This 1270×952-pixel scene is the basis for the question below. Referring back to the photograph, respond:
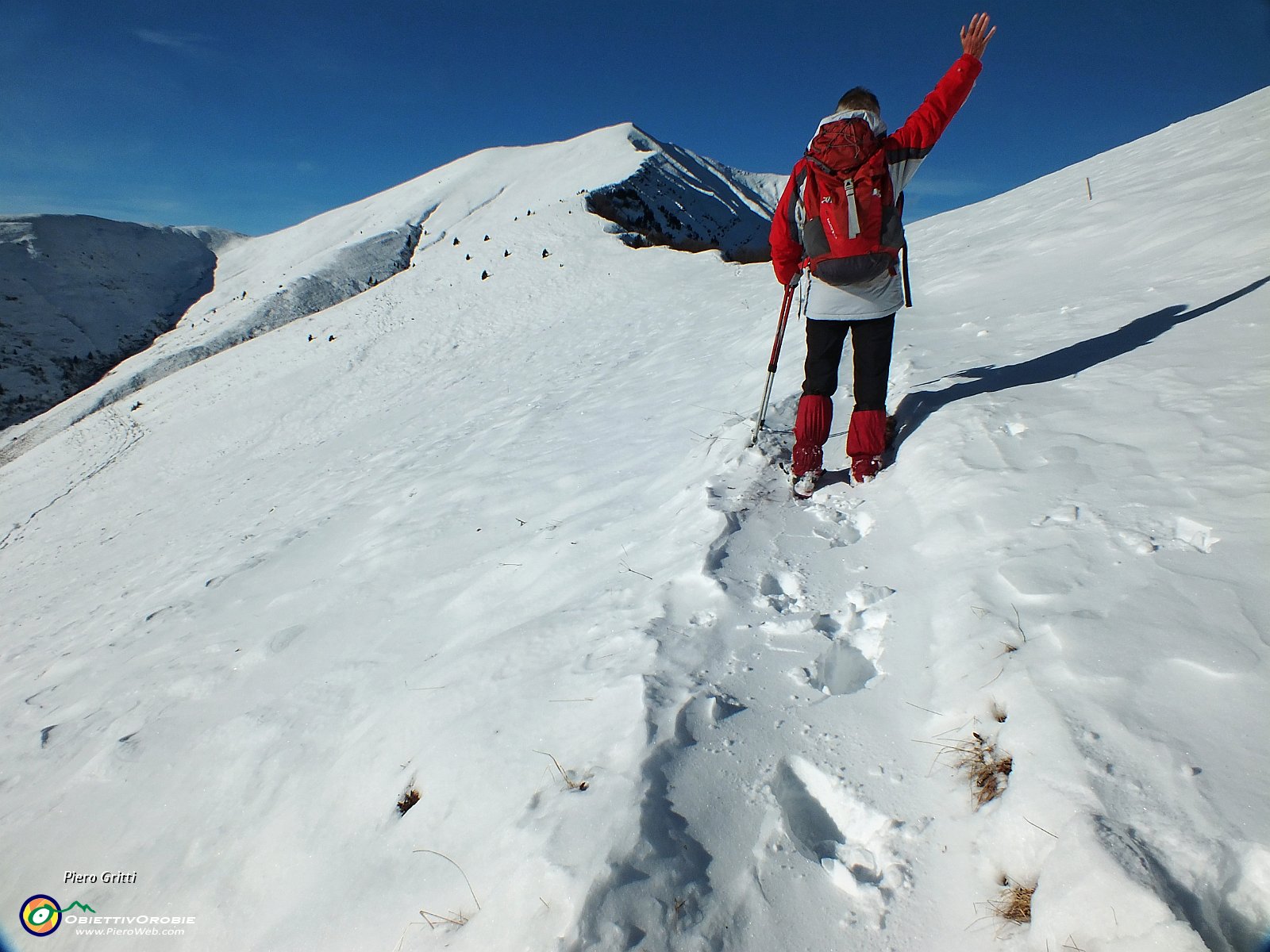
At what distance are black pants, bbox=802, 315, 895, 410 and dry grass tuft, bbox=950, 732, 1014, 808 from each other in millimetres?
2465

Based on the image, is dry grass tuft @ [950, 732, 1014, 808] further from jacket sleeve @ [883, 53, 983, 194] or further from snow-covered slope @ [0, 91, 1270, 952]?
jacket sleeve @ [883, 53, 983, 194]

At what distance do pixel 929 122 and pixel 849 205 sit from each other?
677 mm

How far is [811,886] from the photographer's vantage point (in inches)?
78.7

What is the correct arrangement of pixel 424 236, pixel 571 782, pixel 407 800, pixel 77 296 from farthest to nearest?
pixel 77 296, pixel 424 236, pixel 407 800, pixel 571 782

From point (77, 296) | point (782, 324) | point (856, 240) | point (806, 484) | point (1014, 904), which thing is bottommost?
point (1014, 904)

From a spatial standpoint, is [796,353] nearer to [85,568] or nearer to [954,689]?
[954,689]

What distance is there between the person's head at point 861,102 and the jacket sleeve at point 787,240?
1.57ft

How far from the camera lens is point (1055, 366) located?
4820mm

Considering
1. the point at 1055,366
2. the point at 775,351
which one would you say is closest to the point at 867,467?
the point at 775,351

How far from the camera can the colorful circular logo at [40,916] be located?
302 centimetres

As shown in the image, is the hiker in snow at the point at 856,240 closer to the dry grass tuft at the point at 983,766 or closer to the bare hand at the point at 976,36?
the bare hand at the point at 976,36

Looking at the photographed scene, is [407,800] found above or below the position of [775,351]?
below

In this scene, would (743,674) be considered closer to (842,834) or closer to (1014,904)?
(842,834)

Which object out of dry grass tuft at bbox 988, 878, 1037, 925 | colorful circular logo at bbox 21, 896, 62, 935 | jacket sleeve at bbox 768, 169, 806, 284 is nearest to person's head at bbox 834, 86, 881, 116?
jacket sleeve at bbox 768, 169, 806, 284
